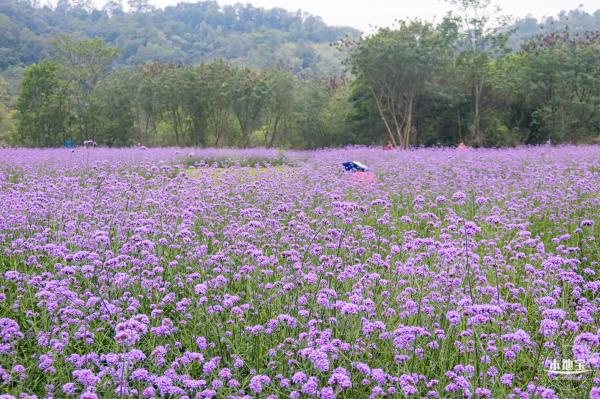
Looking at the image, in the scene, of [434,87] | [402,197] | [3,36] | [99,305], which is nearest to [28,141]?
[434,87]

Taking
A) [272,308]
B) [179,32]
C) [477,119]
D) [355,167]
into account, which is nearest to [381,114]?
[477,119]

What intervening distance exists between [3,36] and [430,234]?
98.2m

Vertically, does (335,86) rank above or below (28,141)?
above

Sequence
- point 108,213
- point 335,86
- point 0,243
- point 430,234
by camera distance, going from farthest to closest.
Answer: point 335,86 < point 430,234 < point 108,213 < point 0,243

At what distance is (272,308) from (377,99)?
26145 millimetres

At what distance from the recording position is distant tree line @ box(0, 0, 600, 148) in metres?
26.8

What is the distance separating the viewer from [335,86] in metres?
40.0

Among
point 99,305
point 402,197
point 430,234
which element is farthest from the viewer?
point 402,197

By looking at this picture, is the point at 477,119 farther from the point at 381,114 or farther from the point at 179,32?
the point at 179,32

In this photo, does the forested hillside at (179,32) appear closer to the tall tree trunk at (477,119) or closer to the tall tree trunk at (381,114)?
the tall tree trunk at (381,114)

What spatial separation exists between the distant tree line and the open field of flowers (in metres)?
21.9

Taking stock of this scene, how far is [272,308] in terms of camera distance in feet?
13.1

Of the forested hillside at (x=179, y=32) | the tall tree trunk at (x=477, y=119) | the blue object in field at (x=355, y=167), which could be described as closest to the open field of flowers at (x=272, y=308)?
the blue object in field at (x=355, y=167)

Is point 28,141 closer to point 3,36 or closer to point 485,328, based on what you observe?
point 485,328
